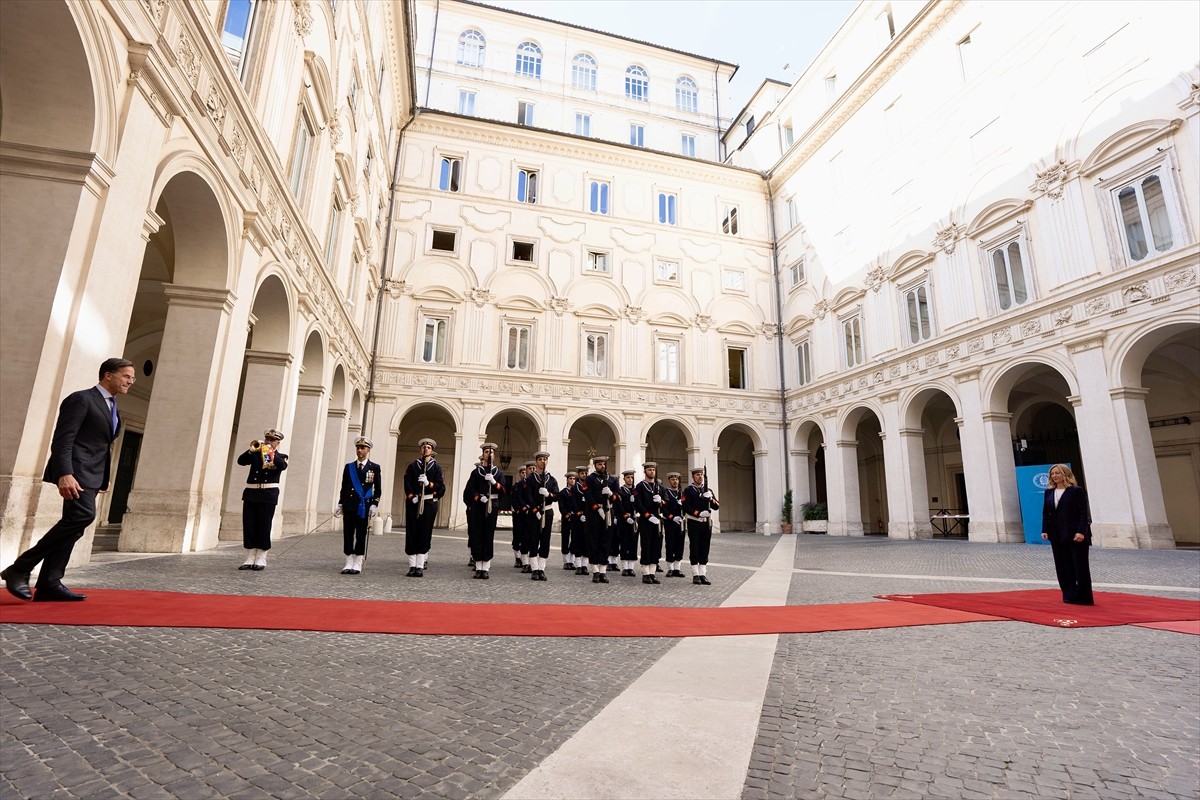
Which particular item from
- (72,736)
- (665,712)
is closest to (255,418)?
(72,736)

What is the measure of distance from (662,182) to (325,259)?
17883 mm

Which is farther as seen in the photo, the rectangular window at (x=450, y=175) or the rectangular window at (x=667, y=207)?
→ the rectangular window at (x=667, y=207)

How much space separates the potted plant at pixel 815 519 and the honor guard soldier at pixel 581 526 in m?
16.9

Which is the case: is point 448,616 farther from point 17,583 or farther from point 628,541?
point 628,541

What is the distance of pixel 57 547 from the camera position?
446cm

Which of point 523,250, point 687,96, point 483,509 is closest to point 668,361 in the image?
point 523,250

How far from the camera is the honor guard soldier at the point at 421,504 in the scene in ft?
25.8

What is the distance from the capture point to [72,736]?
2.30m

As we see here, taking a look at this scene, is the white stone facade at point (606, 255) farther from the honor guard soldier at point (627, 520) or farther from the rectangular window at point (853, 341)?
the honor guard soldier at point (627, 520)

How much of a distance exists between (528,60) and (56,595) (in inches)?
1244

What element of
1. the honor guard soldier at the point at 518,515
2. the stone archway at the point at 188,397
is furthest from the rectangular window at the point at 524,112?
the honor guard soldier at the point at 518,515

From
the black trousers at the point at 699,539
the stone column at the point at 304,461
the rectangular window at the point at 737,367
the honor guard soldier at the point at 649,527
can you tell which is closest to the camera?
the black trousers at the point at 699,539

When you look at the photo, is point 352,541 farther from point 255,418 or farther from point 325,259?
point 325,259

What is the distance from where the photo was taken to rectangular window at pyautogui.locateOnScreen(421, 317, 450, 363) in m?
23.2
